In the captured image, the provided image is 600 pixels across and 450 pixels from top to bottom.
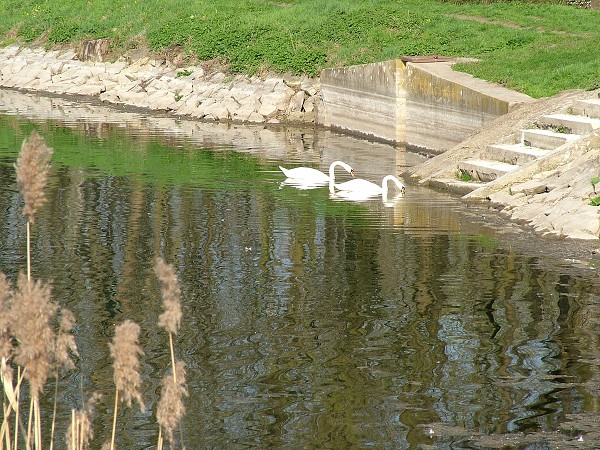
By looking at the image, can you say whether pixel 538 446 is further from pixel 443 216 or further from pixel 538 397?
pixel 443 216

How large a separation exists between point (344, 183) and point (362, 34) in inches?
604

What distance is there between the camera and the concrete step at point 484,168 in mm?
19422

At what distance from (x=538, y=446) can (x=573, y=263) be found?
6036 mm

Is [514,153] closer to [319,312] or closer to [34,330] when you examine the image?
[319,312]

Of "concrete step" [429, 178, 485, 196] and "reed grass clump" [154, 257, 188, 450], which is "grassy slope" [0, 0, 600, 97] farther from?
"reed grass clump" [154, 257, 188, 450]

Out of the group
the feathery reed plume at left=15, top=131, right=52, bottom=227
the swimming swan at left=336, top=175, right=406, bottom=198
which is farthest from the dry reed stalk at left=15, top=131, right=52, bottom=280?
the swimming swan at left=336, top=175, right=406, bottom=198

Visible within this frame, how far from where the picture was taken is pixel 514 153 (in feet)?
64.8

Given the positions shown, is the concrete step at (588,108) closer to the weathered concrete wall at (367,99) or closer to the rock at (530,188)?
the rock at (530,188)

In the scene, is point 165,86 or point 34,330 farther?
point 165,86

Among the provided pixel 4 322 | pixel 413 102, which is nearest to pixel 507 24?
pixel 413 102

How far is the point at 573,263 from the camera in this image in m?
13.6

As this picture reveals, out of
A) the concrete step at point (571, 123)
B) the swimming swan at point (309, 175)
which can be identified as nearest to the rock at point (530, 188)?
the concrete step at point (571, 123)

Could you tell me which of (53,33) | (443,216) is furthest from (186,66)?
(443,216)

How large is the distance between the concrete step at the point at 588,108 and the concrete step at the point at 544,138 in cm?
69
